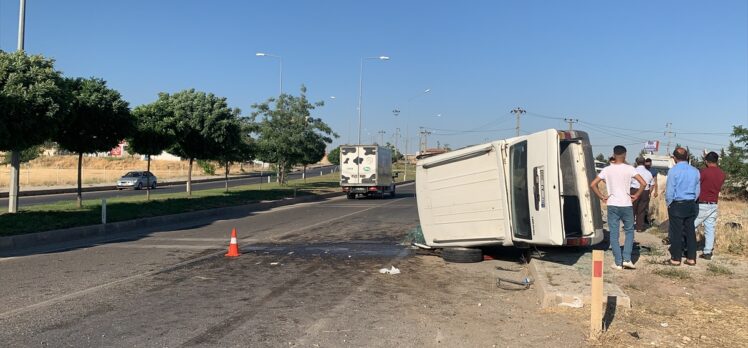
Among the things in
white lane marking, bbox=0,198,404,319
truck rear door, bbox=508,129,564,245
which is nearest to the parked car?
white lane marking, bbox=0,198,404,319

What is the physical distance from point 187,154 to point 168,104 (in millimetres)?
2608

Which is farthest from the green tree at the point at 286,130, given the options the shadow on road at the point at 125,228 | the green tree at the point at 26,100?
the green tree at the point at 26,100

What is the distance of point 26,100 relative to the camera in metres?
12.7

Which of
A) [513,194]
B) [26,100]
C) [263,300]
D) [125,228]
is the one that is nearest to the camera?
[263,300]

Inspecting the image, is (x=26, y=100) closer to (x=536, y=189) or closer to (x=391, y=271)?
(x=391, y=271)

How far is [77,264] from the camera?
384 inches

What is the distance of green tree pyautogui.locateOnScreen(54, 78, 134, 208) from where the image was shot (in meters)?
17.0

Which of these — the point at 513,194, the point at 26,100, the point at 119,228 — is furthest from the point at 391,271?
the point at 119,228

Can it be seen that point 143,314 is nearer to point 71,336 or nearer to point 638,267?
point 71,336

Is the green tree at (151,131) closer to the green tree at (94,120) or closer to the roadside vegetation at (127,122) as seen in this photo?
the roadside vegetation at (127,122)

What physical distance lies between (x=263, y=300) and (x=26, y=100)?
922 centimetres

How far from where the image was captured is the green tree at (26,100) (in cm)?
1253

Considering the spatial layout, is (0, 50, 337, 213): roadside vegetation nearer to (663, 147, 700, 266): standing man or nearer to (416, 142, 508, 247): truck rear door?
(416, 142, 508, 247): truck rear door

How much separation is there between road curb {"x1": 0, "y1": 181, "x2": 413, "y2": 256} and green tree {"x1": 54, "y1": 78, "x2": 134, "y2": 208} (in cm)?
322
